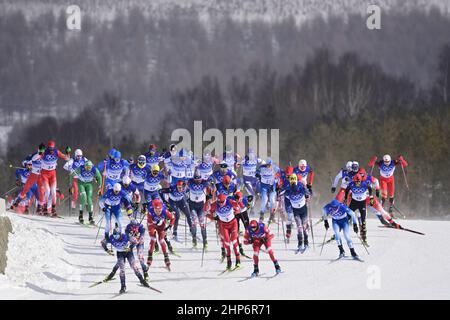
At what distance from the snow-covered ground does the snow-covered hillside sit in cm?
10572

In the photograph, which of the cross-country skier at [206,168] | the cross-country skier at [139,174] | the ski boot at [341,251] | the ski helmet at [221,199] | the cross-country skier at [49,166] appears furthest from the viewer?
the cross-country skier at [49,166]

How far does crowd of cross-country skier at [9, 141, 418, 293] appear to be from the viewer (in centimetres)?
1877

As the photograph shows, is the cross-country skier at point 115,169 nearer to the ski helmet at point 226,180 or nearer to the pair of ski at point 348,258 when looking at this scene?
the ski helmet at point 226,180

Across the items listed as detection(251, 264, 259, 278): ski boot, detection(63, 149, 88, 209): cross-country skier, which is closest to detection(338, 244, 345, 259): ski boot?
detection(251, 264, 259, 278): ski boot

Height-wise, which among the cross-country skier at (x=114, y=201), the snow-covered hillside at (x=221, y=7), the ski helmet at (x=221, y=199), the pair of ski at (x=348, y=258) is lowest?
the pair of ski at (x=348, y=258)

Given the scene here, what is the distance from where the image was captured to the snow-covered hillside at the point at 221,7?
4986 inches

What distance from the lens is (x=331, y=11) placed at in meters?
126

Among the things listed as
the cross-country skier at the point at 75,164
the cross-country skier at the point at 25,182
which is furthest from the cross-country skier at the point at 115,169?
the cross-country skier at the point at 25,182

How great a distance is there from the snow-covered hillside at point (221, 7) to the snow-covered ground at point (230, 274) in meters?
106

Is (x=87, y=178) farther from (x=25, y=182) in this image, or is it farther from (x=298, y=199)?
(x=298, y=199)
